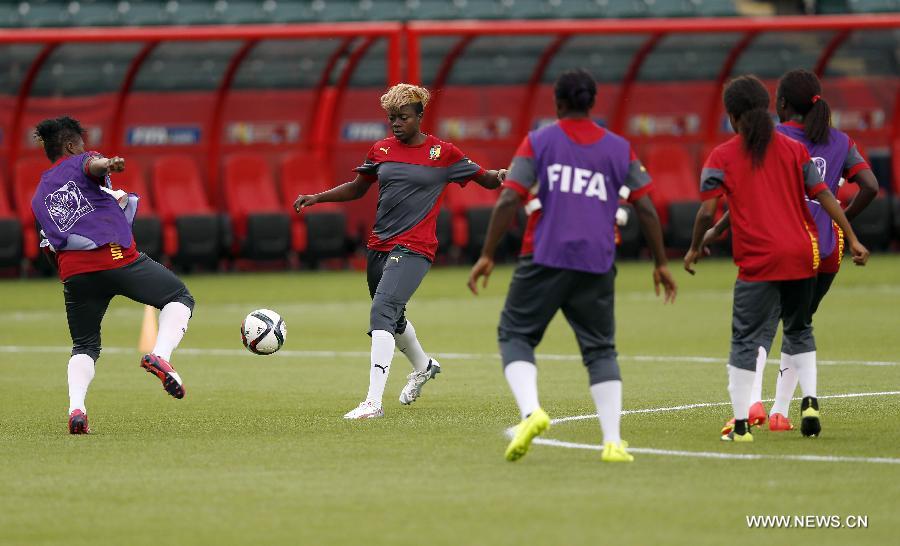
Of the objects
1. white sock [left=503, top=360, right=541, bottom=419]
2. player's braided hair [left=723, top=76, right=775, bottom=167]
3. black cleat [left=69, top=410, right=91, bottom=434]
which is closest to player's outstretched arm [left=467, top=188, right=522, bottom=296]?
white sock [left=503, top=360, right=541, bottom=419]

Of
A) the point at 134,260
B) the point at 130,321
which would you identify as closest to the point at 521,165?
the point at 134,260

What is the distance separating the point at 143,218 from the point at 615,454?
18.1m

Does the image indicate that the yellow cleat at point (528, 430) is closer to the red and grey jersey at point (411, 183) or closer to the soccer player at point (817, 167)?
the soccer player at point (817, 167)

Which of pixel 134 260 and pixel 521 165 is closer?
pixel 521 165

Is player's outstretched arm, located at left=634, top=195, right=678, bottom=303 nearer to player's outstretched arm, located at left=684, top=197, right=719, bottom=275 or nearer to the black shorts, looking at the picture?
player's outstretched arm, located at left=684, top=197, right=719, bottom=275

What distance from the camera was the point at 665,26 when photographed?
26219 millimetres

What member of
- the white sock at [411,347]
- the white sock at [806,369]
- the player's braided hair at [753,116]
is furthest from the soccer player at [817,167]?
the white sock at [411,347]

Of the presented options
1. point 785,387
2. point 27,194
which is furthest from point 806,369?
point 27,194

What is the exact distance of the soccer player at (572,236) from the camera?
848 centimetres

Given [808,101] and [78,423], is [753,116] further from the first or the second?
[78,423]

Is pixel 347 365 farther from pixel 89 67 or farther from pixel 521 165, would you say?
pixel 89 67

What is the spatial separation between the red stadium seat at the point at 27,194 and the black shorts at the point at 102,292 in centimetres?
1544

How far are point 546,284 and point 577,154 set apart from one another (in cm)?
68

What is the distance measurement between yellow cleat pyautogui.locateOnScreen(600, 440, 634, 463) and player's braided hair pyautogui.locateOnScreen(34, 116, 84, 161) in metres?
4.06
